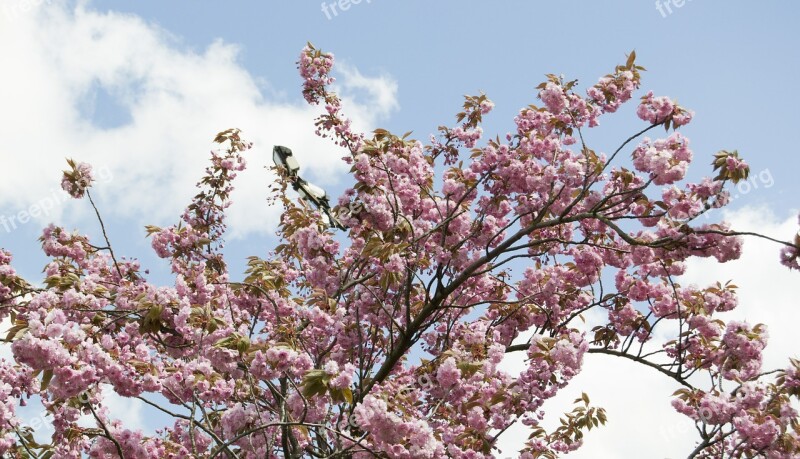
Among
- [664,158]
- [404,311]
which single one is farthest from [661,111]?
[404,311]

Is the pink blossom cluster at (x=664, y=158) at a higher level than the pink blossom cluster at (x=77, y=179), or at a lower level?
lower

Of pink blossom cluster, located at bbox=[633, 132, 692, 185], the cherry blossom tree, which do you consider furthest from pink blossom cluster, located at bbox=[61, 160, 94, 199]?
pink blossom cluster, located at bbox=[633, 132, 692, 185]

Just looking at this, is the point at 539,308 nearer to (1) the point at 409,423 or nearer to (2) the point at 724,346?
(2) the point at 724,346

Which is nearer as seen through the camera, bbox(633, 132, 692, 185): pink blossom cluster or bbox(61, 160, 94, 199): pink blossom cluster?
bbox(633, 132, 692, 185): pink blossom cluster

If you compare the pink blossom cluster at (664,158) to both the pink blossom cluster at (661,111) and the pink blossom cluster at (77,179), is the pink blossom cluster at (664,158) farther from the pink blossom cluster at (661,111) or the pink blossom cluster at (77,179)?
the pink blossom cluster at (77,179)

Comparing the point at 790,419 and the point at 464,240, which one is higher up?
Answer: the point at 464,240

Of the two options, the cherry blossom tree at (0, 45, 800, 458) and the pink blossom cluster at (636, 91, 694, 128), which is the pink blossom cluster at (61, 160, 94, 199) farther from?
the pink blossom cluster at (636, 91, 694, 128)

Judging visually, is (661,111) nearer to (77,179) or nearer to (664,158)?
(664,158)

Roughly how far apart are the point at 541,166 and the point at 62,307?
13.4ft

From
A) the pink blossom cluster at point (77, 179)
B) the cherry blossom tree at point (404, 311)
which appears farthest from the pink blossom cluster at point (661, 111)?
the pink blossom cluster at point (77, 179)

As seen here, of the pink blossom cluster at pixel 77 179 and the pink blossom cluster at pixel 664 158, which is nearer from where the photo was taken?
the pink blossom cluster at pixel 664 158

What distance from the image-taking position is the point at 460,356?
525cm

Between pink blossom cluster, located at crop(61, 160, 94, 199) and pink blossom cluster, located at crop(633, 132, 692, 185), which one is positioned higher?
pink blossom cluster, located at crop(61, 160, 94, 199)

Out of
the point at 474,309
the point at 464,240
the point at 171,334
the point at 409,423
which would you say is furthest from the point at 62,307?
the point at 474,309
